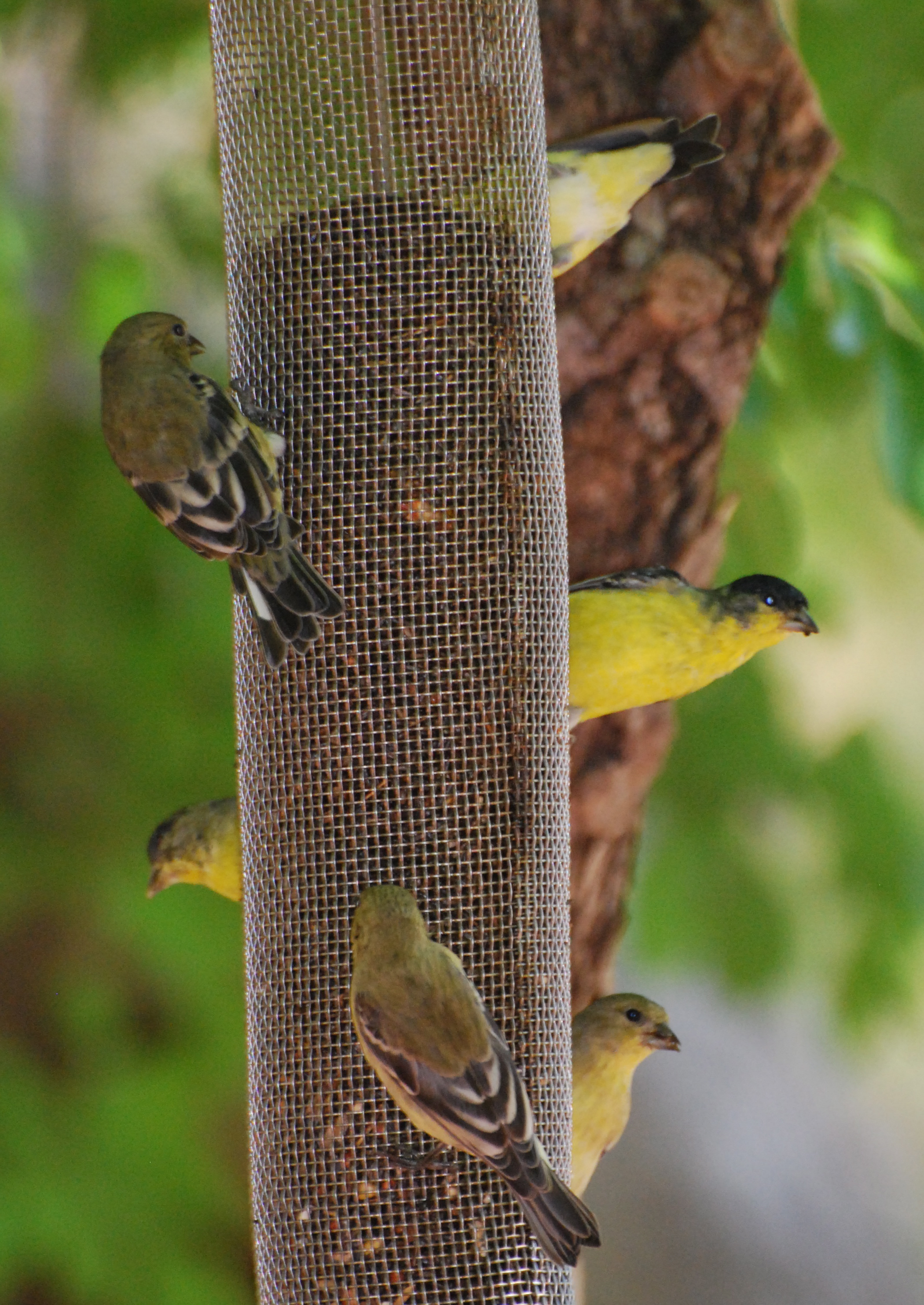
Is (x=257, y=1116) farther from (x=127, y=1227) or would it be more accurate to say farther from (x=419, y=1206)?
(x=127, y=1227)

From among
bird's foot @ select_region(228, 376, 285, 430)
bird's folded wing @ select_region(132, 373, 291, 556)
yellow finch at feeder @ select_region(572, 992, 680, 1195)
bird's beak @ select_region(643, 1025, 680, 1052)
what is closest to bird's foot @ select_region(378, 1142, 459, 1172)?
yellow finch at feeder @ select_region(572, 992, 680, 1195)

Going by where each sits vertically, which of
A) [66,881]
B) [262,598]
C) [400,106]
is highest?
[400,106]

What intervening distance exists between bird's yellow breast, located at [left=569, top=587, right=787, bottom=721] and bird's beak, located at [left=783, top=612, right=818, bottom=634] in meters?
0.19

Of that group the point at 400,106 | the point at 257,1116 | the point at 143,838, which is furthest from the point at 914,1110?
the point at 400,106

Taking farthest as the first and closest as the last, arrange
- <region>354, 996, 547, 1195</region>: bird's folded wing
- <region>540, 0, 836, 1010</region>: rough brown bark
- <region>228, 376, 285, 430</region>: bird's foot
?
<region>540, 0, 836, 1010</region>: rough brown bark → <region>228, 376, 285, 430</region>: bird's foot → <region>354, 996, 547, 1195</region>: bird's folded wing

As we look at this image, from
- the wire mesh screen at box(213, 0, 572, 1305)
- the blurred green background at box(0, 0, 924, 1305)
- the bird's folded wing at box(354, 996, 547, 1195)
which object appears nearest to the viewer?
the bird's folded wing at box(354, 996, 547, 1195)

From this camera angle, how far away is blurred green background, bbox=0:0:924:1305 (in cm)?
575

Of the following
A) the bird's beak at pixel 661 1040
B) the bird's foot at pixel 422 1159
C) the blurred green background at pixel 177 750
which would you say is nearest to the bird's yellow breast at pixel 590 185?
the blurred green background at pixel 177 750

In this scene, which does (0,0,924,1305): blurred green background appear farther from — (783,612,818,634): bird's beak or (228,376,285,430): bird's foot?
(228,376,285,430): bird's foot

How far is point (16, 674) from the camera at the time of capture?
6.16 metres

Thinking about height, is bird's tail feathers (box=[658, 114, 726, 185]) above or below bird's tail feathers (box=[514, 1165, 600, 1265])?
above

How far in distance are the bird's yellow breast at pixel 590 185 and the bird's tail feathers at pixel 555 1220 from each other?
2.49 m

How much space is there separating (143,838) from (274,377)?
272 centimetres

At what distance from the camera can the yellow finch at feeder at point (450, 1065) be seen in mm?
3451
